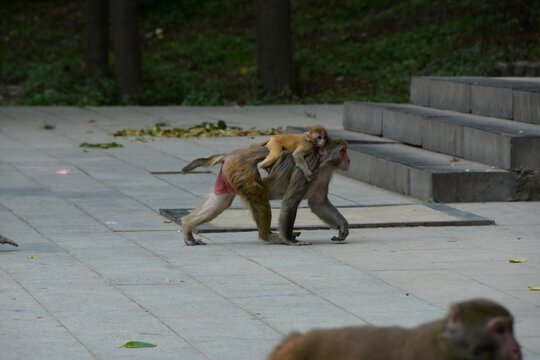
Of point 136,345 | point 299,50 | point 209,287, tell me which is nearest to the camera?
point 136,345

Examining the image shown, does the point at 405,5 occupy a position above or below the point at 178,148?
above

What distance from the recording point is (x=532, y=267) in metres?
7.57

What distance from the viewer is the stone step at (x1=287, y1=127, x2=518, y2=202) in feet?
35.1

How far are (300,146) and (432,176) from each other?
9.27ft

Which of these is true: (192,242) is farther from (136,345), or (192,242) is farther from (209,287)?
(136,345)

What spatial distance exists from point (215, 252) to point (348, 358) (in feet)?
16.1

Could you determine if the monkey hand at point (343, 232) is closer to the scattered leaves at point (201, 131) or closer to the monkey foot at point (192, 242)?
the monkey foot at point (192, 242)

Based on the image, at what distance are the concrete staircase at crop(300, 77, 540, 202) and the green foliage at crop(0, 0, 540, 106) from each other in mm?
7178

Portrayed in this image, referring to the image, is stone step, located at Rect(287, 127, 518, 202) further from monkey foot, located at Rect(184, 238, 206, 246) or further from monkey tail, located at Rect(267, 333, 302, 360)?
monkey tail, located at Rect(267, 333, 302, 360)

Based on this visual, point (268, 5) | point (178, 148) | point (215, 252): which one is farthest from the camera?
point (268, 5)

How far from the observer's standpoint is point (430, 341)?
3.16 metres

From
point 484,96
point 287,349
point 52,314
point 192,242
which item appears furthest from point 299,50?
point 287,349

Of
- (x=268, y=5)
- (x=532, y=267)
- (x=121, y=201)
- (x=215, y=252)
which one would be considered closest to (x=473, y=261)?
(x=532, y=267)

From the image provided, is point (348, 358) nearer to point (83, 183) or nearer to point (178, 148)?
point (83, 183)
